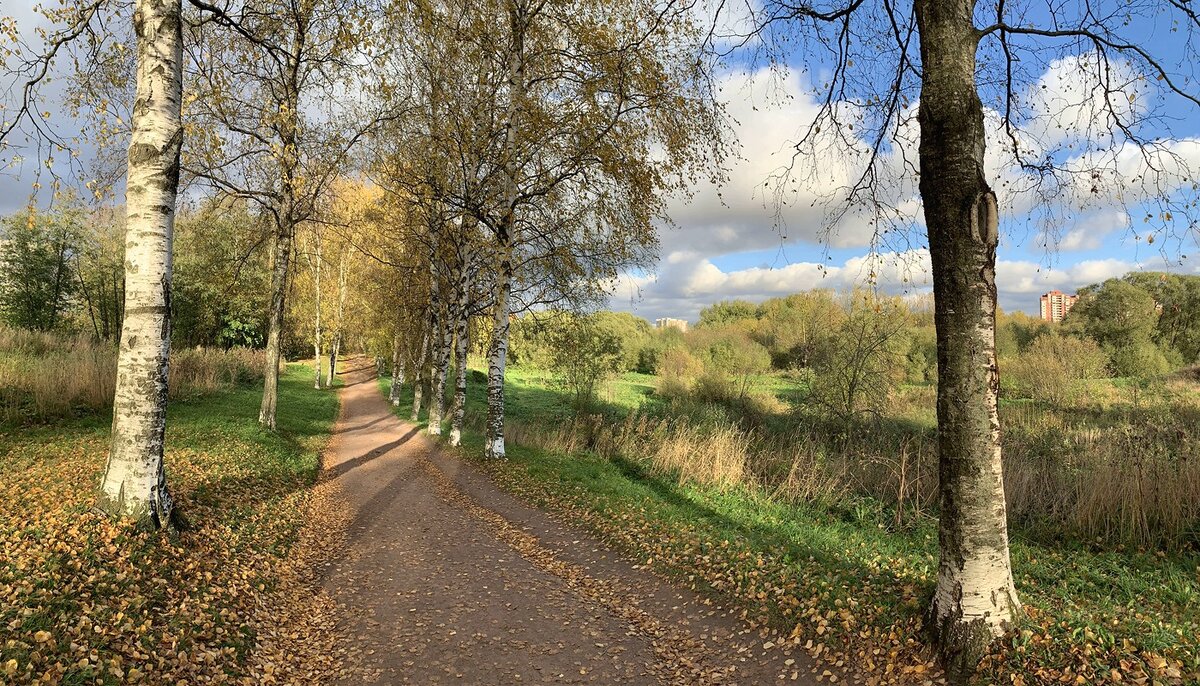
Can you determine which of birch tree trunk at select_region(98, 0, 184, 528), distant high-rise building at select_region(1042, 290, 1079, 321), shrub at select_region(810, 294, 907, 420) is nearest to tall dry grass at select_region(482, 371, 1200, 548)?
shrub at select_region(810, 294, 907, 420)

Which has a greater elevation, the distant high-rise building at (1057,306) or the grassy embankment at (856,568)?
the distant high-rise building at (1057,306)

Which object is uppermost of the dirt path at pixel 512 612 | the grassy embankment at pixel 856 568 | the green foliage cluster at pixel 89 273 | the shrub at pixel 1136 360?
the green foliage cluster at pixel 89 273

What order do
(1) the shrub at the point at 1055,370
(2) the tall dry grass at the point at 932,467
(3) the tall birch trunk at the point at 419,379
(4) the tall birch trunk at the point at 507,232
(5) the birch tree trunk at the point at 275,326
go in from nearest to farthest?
(2) the tall dry grass at the point at 932,467 → (4) the tall birch trunk at the point at 507,232 → (5) the birch tree trunk at the point at 275,326 → (3) the tall birch trunk at the point at 419,379 → (1) the shrub at the point at 1055,370

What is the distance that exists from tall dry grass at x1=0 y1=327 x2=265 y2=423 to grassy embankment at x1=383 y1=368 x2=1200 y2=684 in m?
8.70

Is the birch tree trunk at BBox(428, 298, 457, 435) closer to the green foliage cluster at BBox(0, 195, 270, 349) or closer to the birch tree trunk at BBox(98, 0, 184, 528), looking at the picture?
the birch tree trunk at BBox(98, 0, 184, 528)

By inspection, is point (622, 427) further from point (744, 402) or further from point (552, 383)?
point (744, 402)

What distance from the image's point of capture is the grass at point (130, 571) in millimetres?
3592

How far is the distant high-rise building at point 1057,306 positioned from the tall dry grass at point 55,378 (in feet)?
162

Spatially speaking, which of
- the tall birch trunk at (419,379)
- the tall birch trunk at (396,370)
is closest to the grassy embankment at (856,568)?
the tall birch trunk at (419,379)

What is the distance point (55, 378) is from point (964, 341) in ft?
53.0

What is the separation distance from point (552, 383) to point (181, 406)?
11571 millimetres

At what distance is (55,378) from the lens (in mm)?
11844

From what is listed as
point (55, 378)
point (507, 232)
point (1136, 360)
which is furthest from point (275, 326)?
point (1136, 360)

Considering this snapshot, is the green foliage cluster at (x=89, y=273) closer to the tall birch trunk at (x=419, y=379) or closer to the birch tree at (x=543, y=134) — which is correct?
the tall birch trunk at (x=419, y=379)
